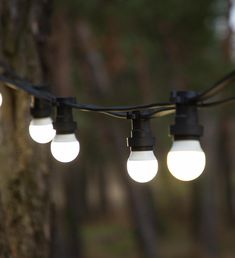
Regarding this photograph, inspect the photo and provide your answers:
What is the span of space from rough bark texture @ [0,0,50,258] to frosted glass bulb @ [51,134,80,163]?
5.23ft

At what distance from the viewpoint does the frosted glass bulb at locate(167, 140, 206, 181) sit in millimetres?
2160

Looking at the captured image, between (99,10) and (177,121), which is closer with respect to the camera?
(177,121)

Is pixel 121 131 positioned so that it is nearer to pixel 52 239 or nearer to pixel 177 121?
pixel 52 239

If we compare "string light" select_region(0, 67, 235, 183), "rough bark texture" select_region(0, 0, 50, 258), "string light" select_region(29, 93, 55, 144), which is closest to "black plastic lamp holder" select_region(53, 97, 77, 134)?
"string light" select_region(0, 67, 235, 183)

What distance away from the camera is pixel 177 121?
89.5 inches

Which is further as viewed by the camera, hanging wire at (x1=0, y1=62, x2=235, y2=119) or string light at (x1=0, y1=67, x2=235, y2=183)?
string light at (x1=0, y1=67, x2=235, y2=183)

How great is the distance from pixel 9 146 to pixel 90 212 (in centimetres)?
2476

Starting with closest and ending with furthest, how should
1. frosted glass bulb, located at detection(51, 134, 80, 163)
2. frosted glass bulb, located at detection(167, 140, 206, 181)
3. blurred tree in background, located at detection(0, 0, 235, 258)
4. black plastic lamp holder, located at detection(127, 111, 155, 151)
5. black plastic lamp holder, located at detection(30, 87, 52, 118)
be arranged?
frosted glass bulb, located at detection(167, 140, 206, 181), black plastic lamp holder, located at detection(127, 111, 155, 151), frosted glass bulb, located at detection(51, 134, 80, 163), black plastic lamp holder, located at detection(30, 87, 52, 118), blurred tree in background, located at detection(0, 0, 235, 258)

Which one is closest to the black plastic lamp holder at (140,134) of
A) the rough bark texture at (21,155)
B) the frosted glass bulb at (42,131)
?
the frosted glass bulb at (42,131)

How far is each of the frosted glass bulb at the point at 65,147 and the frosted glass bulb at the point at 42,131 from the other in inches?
15.0

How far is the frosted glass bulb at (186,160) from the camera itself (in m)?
2.16

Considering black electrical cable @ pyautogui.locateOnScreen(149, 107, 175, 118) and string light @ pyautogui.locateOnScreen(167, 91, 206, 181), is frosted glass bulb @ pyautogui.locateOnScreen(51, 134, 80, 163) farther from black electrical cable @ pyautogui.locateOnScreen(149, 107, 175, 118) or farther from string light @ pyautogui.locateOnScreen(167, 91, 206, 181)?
string light @ pyautogui.locateOnScreen(167, 91, 206, 181)

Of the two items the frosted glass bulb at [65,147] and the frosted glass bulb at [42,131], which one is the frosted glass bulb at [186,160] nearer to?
the frosted glass bulb at [65,147]

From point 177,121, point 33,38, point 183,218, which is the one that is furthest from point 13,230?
point 183,218
